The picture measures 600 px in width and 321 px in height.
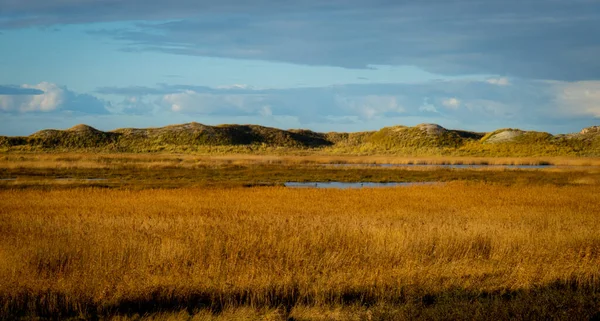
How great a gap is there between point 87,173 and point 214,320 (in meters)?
43.2

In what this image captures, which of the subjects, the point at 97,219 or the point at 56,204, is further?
the point at 56,204

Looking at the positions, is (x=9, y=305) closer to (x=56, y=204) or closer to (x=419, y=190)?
(x=56, y=204)

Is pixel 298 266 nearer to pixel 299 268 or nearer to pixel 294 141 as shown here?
pixel 299 268

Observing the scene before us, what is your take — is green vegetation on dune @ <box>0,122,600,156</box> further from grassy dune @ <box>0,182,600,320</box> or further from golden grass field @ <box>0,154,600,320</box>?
grassy dune @ <box>0,182,600,320</box>

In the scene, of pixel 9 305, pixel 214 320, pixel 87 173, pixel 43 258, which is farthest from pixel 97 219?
pixel 87 173

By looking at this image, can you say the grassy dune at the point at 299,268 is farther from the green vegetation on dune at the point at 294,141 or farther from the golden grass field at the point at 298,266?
the green vegetation on dune at the point at 294,141

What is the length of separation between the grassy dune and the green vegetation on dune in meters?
92.5

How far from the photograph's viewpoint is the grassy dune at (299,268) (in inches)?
401

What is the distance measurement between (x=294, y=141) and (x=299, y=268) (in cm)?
15516

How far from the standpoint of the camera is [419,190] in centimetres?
3428

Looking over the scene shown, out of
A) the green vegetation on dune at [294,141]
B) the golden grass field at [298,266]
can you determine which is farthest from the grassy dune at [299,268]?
the green vegetation on dune at [294,141]

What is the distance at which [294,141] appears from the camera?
168 m

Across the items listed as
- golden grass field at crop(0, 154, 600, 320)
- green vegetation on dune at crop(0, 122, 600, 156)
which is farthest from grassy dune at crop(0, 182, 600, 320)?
green vegetation on dune at crop(0, 122, 600, 156)

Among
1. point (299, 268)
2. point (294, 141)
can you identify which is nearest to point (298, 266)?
point (299, 268)
